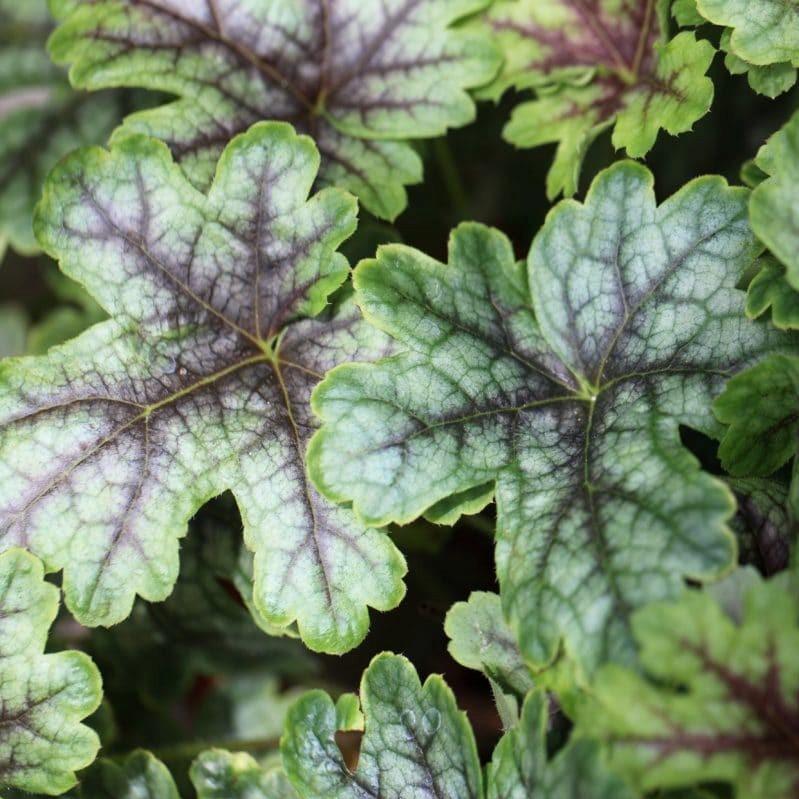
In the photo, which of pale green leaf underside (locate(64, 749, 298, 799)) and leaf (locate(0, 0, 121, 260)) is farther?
leaf (locate(0, 0, 121, 260))

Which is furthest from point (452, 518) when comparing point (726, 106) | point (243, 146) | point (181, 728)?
point (726, 106)

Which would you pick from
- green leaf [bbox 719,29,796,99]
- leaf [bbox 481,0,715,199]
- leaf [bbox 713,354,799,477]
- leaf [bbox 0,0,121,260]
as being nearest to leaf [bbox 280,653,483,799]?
leaf [bbox 713,354,799,477]

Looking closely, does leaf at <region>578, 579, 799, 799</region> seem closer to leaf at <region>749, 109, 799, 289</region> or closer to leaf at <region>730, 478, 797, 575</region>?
leaf at <region>730, 478, 797, 575</region>

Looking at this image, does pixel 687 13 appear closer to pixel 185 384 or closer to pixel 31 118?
pixel 185 384

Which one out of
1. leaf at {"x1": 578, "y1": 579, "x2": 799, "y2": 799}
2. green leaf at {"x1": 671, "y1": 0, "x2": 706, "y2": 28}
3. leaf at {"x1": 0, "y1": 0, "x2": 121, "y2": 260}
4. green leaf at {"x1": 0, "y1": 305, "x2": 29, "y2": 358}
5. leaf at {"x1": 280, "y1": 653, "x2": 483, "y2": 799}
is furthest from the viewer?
green leaf at {"x1": 0, "y1": 305, "x2": 29, "y2": 358}

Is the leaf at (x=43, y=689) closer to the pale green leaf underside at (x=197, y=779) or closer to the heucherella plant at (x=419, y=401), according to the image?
the heucherella plant at (x=419, y=401)

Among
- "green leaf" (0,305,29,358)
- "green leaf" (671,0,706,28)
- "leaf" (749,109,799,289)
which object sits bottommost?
"leaf" (749,109,799,289)

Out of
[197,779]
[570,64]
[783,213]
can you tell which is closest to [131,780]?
[197,779]
